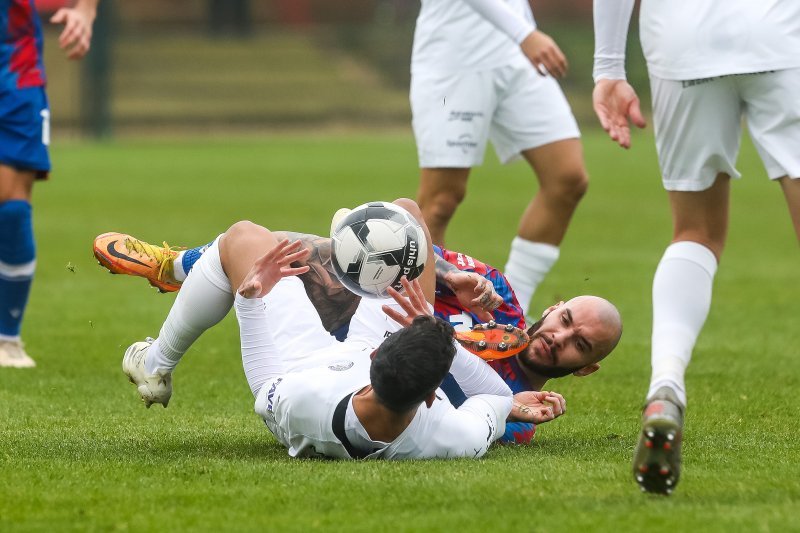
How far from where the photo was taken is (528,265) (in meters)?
7.79

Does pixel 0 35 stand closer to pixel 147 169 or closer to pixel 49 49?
pixel 147 169

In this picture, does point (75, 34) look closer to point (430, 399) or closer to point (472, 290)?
point (472, 290)

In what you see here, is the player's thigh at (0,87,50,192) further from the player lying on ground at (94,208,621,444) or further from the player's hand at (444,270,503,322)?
the player's hand at (444,270,503,322)

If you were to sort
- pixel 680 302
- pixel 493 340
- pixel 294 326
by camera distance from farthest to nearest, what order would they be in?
1. pixel 493 340
2. pixel 294 326
3. pixel 680 302

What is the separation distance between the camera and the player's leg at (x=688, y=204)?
4.34m

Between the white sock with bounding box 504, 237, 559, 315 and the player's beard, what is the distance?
2.31m

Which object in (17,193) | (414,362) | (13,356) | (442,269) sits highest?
(414,362)

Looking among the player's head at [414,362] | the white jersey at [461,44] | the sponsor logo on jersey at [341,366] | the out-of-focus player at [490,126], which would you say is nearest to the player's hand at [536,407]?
the sponsor logo on jersey at [341,366]

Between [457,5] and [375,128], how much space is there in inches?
1154

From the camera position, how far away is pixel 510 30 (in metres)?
6.45

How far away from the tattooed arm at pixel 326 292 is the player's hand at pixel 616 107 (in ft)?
3.60

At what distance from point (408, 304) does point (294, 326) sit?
509 millimetres

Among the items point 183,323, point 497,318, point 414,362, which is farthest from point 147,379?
point 414,362

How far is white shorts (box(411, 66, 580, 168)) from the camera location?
787cm
